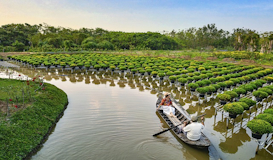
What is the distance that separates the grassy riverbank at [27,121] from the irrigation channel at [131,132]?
505 mm

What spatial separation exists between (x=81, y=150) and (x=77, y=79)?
16967 mm

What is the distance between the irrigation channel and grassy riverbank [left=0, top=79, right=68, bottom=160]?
50cm

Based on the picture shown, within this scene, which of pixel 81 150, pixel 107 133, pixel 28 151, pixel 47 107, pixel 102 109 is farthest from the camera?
pixel 102 109

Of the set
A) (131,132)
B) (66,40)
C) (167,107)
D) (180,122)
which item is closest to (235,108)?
(180,122)

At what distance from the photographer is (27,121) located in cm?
1034

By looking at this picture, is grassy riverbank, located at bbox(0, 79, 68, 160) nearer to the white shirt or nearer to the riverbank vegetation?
the white shirt

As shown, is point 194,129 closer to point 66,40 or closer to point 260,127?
point 260,127

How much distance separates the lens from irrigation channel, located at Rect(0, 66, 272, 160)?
937 centimetres

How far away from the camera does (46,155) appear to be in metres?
9.00

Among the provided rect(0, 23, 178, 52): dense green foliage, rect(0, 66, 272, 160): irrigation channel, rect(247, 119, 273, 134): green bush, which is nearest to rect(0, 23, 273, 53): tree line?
rect(0, 23, 178, 52): dense green foliage

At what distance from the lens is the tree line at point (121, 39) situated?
56875mm

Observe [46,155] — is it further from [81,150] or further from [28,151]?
[81,150]

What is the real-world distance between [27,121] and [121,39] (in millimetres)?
66743

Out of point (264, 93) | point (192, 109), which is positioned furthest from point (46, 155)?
point (264, 93)
